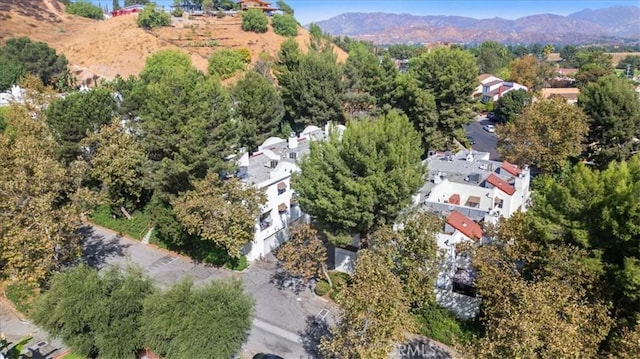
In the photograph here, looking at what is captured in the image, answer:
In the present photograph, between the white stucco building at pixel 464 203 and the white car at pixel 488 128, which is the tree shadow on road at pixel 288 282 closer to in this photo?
the white stucco building at pixel 464 203

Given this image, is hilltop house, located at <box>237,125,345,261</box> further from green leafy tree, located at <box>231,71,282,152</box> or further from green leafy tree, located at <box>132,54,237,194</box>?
green leafy tree, located at <box>231,71,282,152</box>

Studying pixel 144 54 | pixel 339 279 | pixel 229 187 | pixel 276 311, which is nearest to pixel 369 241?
pixel 339 279

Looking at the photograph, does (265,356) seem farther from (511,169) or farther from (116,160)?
(511,169)

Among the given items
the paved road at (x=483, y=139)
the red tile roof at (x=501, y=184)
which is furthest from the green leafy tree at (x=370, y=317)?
the paved road at (x=483, y=139)

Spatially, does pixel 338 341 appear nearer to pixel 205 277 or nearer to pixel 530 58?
pixel 205 277

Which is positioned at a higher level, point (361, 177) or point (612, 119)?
point (612, 119)


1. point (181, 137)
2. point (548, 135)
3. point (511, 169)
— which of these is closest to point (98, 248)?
point (181, 137)
